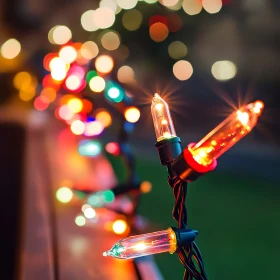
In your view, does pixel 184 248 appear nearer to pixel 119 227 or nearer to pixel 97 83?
pixel 119 227

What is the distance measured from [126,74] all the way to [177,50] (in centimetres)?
22

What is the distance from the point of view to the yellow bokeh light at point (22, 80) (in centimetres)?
173

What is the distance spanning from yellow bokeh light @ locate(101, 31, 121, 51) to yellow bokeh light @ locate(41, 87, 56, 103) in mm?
321

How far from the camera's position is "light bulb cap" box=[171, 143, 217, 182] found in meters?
0.40

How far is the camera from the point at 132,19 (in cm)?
150

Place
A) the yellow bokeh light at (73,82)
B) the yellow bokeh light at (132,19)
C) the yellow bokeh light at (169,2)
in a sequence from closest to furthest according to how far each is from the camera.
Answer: the yellow bokeh light at (73,82), the yellow bokeh light at (169,2), the yellow bokeh light at (132,19)

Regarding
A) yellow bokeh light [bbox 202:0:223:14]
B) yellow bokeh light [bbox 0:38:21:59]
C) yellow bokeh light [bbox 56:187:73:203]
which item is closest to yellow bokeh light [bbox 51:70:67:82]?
yellow bokeh light [bbox 56:187:73:203]

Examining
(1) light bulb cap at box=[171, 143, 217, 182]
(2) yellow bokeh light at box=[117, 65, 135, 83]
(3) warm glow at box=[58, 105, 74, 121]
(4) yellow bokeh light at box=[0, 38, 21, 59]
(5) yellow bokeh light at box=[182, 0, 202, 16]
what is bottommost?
(1) light bulb cap at box=[171, 143, 217, 182]

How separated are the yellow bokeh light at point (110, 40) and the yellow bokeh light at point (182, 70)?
0.86 feet

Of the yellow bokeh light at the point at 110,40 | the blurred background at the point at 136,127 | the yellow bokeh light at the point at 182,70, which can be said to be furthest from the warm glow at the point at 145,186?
the yellow bokeh light at the point at 110,40

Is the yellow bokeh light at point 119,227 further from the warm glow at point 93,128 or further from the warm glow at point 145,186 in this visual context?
the warm glow at point 93,128

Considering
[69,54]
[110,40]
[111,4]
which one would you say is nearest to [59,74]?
[69,54]

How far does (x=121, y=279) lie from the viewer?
506 millimetres

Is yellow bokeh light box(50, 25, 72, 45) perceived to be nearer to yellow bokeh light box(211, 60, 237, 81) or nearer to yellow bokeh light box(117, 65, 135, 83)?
yellow bokeh light box(117, 65, 135, 83)
